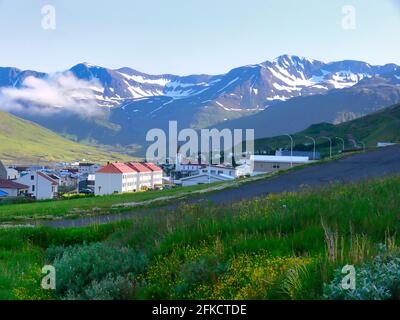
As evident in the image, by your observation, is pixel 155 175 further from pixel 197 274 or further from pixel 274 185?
pixel 197 274

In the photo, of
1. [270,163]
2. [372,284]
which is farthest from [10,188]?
[372,284]

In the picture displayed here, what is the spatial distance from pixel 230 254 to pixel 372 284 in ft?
8.59

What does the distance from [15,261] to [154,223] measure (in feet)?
9.03

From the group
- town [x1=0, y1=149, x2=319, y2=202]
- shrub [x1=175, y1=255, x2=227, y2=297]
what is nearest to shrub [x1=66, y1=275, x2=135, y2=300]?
shrub [x1=175, y1=255, x2=227, y2=297]

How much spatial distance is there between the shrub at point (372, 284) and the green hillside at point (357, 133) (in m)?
136

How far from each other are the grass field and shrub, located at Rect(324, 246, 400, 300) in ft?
0.68

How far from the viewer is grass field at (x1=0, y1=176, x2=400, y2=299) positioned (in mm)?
6258

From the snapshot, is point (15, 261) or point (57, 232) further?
point (57, 232)

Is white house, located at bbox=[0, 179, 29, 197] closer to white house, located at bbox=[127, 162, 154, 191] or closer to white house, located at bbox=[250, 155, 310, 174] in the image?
white house, located at bbox=[127, 162, 154, 191]

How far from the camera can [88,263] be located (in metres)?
8.13

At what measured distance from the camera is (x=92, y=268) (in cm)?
807
